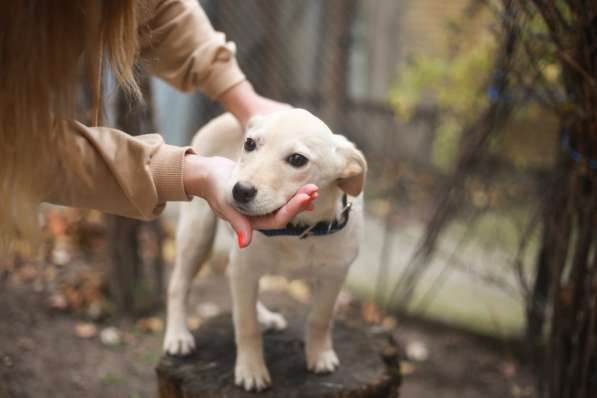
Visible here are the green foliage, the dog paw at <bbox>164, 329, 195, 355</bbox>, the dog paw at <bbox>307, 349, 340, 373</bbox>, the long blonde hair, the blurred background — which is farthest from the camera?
the green foliage

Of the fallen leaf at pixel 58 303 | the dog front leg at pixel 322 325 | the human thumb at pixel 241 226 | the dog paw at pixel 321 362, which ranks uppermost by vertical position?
the human thumb at pixel 241 226

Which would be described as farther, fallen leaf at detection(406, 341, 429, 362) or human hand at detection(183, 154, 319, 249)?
fallen leaf at detection(406, 341, 429, 362)

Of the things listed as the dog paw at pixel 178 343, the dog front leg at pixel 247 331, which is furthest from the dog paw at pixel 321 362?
the dog paw at pixel 178 343

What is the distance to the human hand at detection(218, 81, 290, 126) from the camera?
2.15 m

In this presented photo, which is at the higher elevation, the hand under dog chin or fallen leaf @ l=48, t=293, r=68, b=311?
the hand under dog chin

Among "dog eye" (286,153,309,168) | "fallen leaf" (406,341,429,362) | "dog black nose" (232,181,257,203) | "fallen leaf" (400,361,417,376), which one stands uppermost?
"dog eye" (286,153,309,168)

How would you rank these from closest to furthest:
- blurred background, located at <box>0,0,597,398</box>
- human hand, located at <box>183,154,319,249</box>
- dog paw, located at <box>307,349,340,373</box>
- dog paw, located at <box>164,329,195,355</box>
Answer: human hand, located at <box>183,154,319,249</box> < dog paw, located at <box>307,349,340,373</box> < dog paw, located at <box>164,329,195,355</box> < blurred background, located at <box>0,0,597,398</box>

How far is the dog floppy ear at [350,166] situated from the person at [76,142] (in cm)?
29

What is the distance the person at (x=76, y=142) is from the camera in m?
1.30

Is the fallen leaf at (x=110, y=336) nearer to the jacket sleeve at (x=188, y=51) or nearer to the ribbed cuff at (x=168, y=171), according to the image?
the jacket sleeve at (x=188, y=51)

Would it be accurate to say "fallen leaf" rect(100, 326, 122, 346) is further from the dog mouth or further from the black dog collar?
the dog mouth

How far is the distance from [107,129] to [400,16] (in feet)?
16.8

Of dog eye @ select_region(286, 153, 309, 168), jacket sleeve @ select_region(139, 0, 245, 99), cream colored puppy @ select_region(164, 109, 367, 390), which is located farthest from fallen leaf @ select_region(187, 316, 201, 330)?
dog eye @ select_region(286, 153, 309, 168)

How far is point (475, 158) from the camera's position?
115 inches
